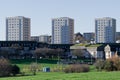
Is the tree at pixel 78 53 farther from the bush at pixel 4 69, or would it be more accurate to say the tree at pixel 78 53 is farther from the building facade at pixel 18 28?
the building facade at pixel 18 28

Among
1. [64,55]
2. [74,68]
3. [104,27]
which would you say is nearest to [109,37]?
[104,27]

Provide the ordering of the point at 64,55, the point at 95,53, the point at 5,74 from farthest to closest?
the point at 64,55 < the point at 95,53 < the point at 5,74

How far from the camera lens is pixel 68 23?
19238cm

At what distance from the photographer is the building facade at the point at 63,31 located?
177m

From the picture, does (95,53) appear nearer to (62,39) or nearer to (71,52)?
(71,52)

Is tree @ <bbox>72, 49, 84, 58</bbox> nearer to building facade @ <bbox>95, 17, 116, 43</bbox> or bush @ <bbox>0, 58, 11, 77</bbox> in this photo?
bush @ <bbox>0, 58, 11, 77</bbox>

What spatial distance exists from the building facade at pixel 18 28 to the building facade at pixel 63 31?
1289 cm

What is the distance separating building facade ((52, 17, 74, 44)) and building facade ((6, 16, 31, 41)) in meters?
12.9

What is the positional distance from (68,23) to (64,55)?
80.4 m

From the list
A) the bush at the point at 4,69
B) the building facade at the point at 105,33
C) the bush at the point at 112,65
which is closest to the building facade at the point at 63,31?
the building facade at the point at 105,33

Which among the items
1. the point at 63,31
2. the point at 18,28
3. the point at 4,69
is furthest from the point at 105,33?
the point at 4,69

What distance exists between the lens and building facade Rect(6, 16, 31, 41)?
18138cm

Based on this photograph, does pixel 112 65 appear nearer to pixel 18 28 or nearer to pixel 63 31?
pixel 63 31

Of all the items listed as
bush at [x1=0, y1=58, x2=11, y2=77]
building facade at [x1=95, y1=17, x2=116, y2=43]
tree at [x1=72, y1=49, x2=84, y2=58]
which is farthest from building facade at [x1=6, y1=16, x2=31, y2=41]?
bush at [x1=0, y1=58, x2=11, y2=77]
